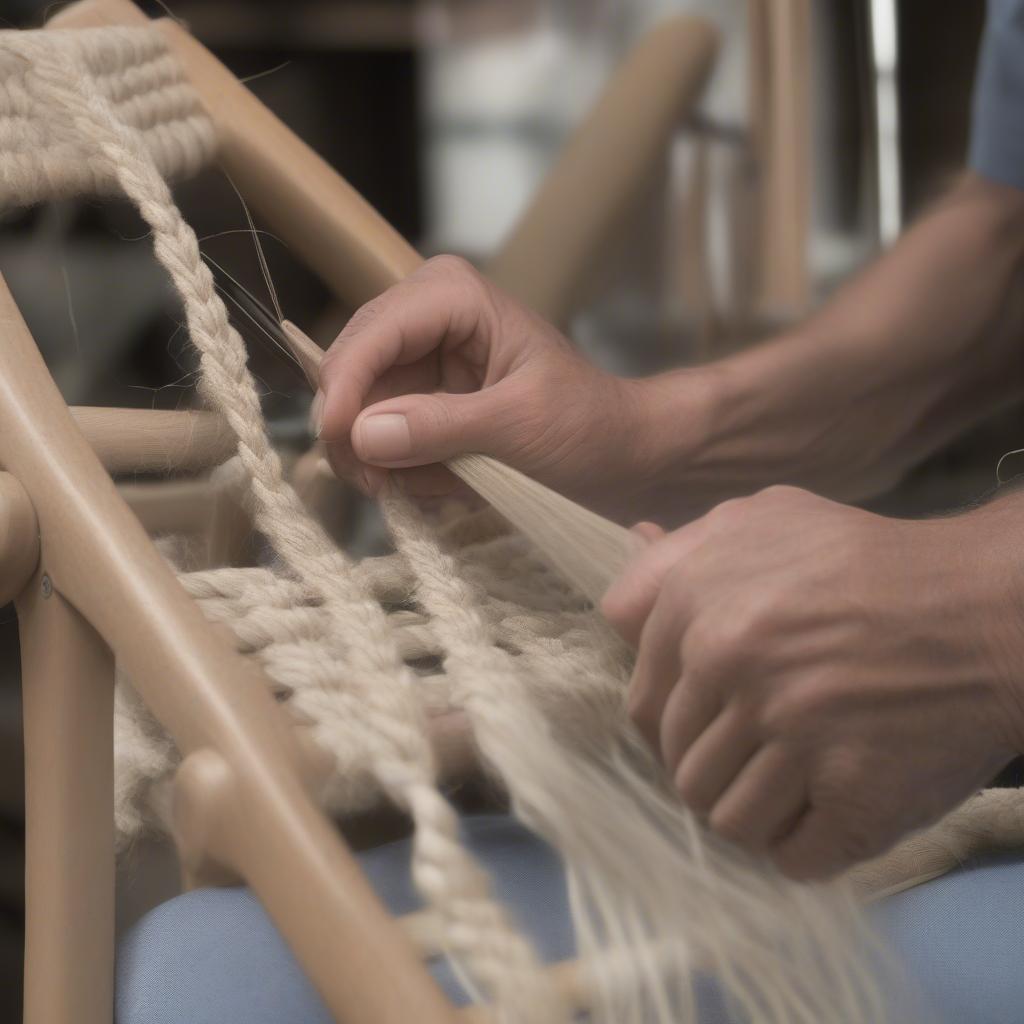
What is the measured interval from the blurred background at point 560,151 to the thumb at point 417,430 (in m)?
0.48

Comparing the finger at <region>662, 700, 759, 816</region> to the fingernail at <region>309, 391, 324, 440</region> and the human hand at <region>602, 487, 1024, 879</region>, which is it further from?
the fingernail at <region>309, 391, 324, 440</region>

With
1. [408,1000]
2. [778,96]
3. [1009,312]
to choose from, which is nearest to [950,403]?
[1009,312]

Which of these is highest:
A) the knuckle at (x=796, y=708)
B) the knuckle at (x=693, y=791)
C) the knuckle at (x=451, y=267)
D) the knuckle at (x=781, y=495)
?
the knuckle at (x=451, y=267)

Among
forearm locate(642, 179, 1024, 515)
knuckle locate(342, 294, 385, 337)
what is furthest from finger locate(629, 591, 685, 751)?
forearm locate(642, 179, 1024, 515)

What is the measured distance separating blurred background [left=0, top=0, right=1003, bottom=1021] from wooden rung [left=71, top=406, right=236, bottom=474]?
0.49 meters

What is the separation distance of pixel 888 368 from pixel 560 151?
133 cm

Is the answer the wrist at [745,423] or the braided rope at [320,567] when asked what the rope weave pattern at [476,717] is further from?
the wrist at [745,423]

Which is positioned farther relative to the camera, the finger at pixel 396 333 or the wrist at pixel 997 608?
the finger at pixel 396 333

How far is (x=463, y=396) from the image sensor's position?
54cm

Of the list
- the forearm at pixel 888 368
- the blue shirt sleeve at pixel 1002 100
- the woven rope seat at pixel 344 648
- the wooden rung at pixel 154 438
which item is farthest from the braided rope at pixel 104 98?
the blue shirt sleeve at pixel 1002 100

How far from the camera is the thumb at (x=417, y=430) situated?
1.66 feet

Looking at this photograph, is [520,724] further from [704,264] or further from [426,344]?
[704,264]

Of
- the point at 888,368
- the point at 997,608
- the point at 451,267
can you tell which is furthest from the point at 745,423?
the point at 997,608

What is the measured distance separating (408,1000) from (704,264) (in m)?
1.39
